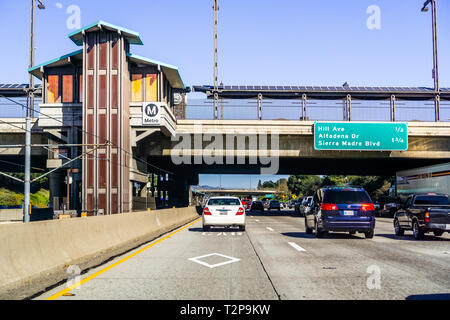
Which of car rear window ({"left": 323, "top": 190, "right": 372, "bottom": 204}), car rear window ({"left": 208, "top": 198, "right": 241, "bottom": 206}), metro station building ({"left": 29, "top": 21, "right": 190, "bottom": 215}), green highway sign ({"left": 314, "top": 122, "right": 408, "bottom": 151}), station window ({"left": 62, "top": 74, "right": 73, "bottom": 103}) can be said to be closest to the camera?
car rear window ({"left": 323, "top": 190, "right": 372, "bottom": 204})

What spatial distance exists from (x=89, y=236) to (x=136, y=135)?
1054 inches

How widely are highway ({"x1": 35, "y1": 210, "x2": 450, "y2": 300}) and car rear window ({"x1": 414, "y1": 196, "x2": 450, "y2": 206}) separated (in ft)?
12.9

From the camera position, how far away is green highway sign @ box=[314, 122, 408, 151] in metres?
38.6

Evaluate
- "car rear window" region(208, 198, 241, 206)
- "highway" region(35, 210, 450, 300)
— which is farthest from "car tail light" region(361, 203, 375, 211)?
"car rear window" region(208, 198, 241, 206)

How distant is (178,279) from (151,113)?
2990 centimetres

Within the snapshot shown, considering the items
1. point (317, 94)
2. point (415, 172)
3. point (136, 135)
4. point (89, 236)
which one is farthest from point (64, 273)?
point (317, 94)

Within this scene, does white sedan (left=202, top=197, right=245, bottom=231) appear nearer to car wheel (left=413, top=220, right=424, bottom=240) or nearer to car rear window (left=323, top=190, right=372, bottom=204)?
car rear window (left=323, top=190, right=372, bottom=204)

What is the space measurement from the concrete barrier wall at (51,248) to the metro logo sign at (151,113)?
70.6 ft

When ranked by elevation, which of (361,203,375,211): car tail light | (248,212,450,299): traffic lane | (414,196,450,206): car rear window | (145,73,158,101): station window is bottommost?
(248,212,450,299): traffic lane

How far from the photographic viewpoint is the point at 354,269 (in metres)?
9.68

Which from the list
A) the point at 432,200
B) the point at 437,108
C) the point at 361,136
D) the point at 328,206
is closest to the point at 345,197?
the point at 328,206

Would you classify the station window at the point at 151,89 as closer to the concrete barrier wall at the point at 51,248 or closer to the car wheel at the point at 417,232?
the concrete barrier wall at the point at 51,248

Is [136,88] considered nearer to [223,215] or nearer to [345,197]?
[223,215]
